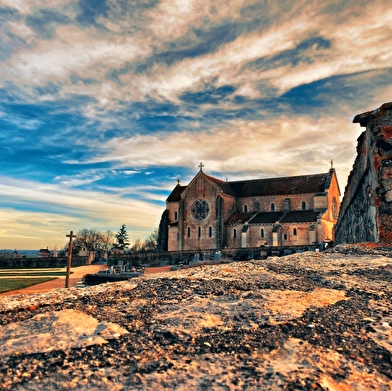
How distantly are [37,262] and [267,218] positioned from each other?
31010 mm

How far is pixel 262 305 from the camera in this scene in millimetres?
3242

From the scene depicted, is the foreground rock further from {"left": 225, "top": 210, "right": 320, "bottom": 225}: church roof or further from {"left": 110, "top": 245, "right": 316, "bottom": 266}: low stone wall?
{"left": 225, "top": 210, "right": 320, "bottom": 225}: church roof

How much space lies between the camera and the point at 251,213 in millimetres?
49531

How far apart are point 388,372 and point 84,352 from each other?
2.05m

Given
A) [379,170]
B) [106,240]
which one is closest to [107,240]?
[106,240]

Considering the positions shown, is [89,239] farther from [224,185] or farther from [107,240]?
[224,185]

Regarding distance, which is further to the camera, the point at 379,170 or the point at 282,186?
the point at 282,186

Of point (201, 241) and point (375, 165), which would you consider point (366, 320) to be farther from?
point (201, 241)

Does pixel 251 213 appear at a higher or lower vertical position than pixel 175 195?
lower

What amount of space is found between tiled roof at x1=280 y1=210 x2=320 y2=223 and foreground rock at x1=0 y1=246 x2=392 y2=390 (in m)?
39.6

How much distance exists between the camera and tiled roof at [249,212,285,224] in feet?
146

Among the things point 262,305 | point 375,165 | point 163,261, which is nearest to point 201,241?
point 163,261

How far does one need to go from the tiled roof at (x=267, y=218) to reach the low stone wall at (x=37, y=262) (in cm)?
2362

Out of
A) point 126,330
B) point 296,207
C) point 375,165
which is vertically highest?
point 296,207
